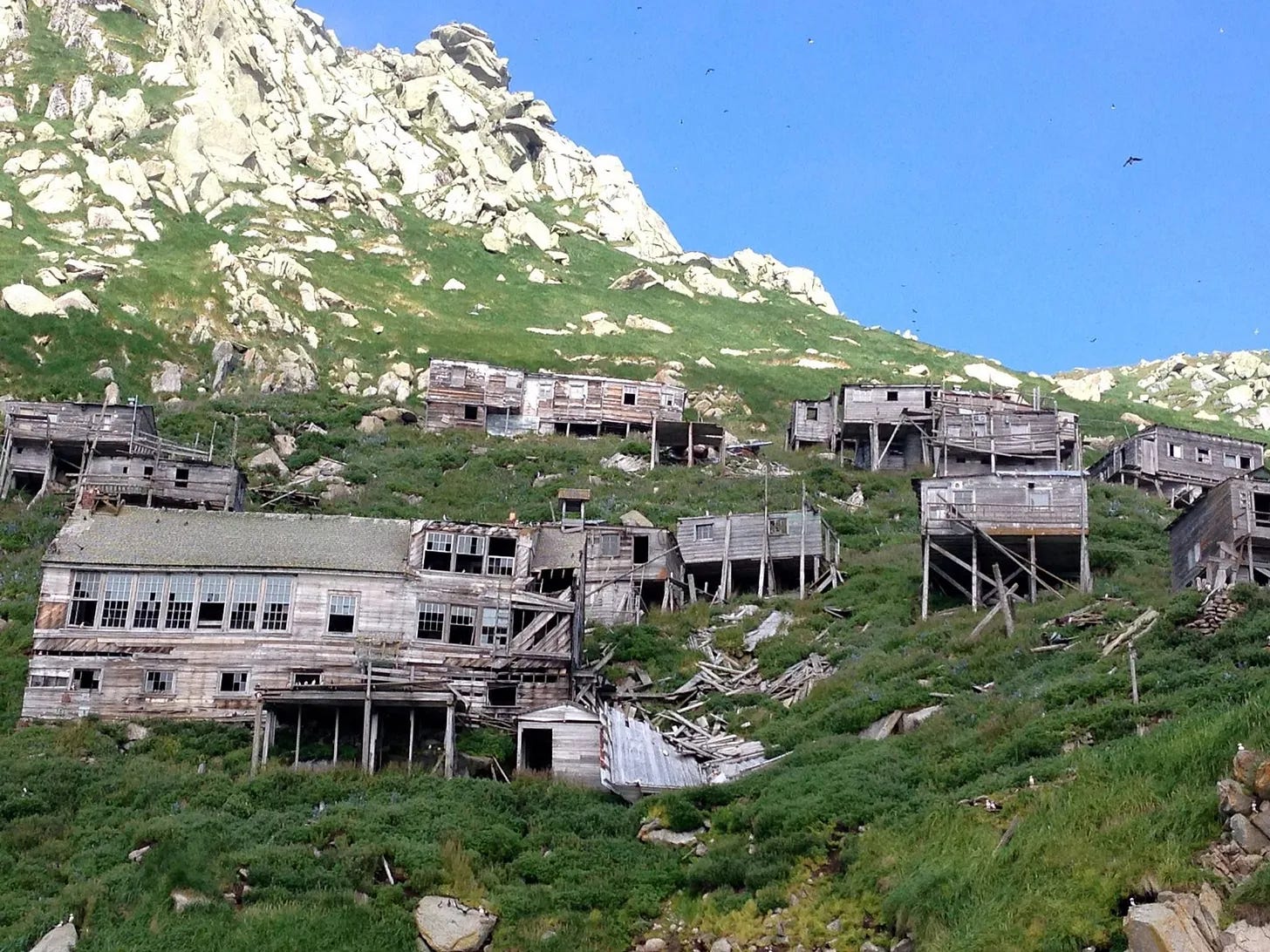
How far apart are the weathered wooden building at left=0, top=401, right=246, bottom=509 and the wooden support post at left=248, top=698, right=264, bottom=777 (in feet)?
78.8

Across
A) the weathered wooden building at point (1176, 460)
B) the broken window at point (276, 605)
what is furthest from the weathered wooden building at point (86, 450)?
the weathered wooden building at point (1176, 460)

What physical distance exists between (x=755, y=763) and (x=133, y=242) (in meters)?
87.7

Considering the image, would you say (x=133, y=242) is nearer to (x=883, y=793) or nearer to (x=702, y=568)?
(x=702, y=568)

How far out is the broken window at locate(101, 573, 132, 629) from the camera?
42.8m

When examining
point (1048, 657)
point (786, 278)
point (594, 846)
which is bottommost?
point (594, 846)

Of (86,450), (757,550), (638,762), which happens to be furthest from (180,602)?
(86,450)

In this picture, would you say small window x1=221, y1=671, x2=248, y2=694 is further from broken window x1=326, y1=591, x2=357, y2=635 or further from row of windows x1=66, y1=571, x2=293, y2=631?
broken window x1=326, y1=591, x2=357, y2=635

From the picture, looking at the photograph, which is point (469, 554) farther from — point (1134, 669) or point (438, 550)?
point (1134, 669)

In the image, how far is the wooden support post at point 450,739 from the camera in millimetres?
37031

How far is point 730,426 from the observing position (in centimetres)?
9169

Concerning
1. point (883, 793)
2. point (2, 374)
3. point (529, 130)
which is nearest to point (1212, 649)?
point (883, 793)

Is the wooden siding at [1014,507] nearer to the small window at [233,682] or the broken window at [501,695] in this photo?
the broken window at [501,695]

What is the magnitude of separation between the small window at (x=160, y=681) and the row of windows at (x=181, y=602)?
1.39 m

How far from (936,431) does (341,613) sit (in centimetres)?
3932
